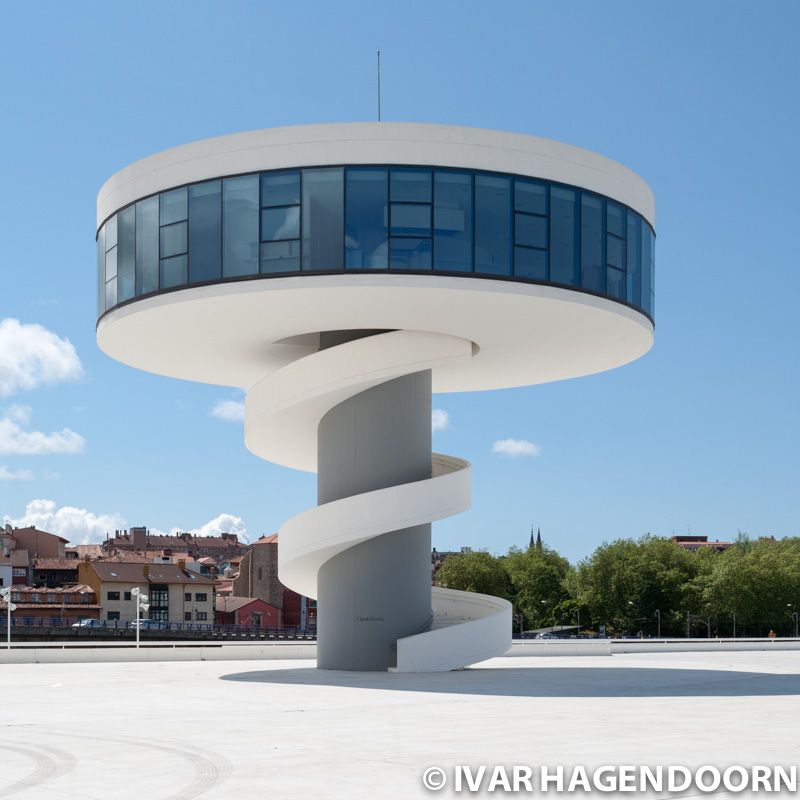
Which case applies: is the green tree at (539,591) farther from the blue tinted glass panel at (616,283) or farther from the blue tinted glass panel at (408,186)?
the blue tinted glass panel at (408,186)

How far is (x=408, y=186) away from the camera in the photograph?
101 ft

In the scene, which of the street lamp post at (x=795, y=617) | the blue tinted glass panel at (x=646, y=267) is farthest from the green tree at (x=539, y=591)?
the blue tinted glass panel at (x=646, y=267)

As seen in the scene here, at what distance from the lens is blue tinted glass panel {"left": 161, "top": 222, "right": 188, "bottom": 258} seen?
1266 inches

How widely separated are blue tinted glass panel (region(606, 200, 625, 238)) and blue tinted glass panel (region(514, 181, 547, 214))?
7.67ft

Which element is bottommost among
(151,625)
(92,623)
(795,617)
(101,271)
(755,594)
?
(92,623)

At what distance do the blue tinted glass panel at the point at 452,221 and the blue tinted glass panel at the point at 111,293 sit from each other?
931 cm

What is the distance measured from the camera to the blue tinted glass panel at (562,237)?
32.0 meters

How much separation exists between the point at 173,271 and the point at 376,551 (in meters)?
9.15

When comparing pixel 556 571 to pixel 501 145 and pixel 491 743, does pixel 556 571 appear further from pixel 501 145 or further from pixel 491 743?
pixel 491 743

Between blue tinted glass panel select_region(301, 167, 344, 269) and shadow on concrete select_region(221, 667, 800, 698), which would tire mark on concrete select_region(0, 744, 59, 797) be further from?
blue tinted glass panel select_region(301, 167, 344, 269)

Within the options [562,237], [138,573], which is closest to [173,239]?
[562,237]

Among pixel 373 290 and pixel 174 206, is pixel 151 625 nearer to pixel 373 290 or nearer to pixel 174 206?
pixel 174 206

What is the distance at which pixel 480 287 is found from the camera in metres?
30.9

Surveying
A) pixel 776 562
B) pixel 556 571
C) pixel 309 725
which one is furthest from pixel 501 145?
pixel 556 571
